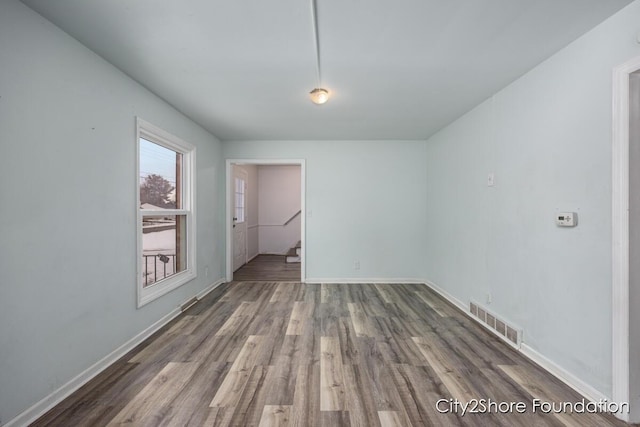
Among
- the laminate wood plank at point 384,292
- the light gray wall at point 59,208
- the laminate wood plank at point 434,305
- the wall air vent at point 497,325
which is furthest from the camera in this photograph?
the laminate wood plank at point 384,292

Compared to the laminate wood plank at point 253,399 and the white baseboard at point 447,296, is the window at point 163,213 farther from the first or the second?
the white baseboard at point 447,296

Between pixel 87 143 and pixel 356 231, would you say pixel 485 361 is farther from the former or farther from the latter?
pixel 87 143

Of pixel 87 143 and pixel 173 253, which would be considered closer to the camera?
pixel 87 143

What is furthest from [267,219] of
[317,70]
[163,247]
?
[317,70]

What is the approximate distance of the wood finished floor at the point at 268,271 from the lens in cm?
499

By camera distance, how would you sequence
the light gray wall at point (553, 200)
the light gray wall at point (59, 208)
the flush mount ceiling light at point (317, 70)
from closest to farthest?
the light gray wall at point (59, 208) < the flush mount ceiling light at point (317, 70) < the light gray wall at point (553, 200)

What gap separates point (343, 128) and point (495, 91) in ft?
6.06

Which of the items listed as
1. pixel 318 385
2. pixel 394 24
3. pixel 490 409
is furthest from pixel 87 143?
pixel 490 409

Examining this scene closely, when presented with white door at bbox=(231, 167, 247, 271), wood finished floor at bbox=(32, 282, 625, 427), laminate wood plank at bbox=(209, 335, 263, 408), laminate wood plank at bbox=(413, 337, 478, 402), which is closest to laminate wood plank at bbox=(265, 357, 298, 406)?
wood finished floor at bbox=(32, 282, 625, 427)

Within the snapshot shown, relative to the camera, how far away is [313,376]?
2.02 m

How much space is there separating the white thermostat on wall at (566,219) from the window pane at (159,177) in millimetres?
3512

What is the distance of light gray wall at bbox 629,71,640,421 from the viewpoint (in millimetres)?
1585

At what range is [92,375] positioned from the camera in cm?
201

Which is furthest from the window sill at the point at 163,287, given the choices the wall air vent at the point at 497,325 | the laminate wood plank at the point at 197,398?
the wall air vent at the point at 497,325
